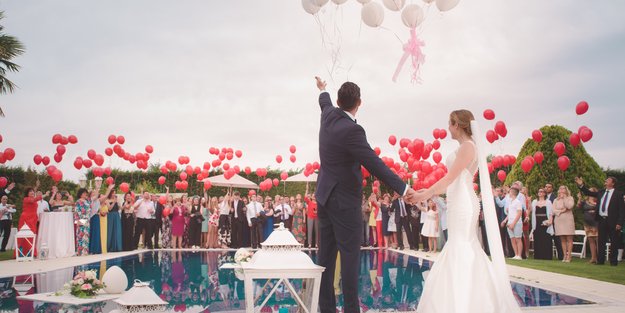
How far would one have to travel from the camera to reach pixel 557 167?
1543cm

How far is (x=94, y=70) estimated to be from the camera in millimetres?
15211

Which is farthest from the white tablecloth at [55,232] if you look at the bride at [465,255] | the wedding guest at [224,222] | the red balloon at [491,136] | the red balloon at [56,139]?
the red balloon at [491,136]

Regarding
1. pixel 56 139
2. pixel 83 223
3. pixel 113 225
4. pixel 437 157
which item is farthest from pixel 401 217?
pixel 56 139

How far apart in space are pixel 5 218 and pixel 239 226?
24.7 feet

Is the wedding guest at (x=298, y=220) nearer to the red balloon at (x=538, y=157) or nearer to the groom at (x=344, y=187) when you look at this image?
the red balloon at (x=538, y=157)

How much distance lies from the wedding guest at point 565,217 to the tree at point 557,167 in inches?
108

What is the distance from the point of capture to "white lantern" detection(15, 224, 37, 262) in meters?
12.7

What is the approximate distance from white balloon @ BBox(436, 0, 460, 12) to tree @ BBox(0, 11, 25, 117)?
1379 centimetres

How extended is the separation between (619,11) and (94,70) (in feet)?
46.6

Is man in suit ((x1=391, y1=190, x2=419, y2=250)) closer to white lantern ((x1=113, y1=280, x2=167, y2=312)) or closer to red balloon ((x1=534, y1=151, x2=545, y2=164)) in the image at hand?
red balloon ((x1=534, y1=151, x2=545, y2=164))

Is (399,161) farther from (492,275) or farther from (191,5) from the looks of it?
(492,275)

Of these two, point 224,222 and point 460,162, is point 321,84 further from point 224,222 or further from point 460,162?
point 224,222

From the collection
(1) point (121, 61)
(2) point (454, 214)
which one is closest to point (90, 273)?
(2) point (454, 214)

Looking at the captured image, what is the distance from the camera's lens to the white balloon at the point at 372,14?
27.6 feet
